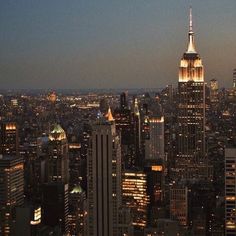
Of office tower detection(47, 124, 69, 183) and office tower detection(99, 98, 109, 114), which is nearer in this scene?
office tower detection(99, 98, 109, 114)

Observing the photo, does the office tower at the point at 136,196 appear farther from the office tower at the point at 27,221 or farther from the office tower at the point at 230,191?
the office tower at the point at 27,221

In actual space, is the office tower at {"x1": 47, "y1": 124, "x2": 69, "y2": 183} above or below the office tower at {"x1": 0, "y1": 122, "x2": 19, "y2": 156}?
below

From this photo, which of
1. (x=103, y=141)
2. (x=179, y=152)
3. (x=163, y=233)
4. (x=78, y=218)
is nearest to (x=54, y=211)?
(x=78, y=218)

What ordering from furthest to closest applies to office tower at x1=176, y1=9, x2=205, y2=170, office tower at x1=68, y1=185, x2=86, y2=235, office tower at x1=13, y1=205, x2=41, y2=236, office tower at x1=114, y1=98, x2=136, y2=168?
office tower at x1=176, y1=9, x2=205, y2=170, office tower at x1=114, y1=98, x2=136, y2=168, office tower at x1=68, y1=185, x2=86, y2=235, office tower at x1=13, y1=205, x2=41, y2=236

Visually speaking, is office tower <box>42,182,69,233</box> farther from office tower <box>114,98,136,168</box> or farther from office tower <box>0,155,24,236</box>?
office tower <box>114,98,136,168</box>

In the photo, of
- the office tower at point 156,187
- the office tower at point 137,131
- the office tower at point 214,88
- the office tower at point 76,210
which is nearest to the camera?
the office tower at point 76,210

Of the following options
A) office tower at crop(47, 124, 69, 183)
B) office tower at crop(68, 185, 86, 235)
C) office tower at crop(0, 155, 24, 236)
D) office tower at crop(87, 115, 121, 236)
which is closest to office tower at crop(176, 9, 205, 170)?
office tower at crop(87, 115, 121, 236)

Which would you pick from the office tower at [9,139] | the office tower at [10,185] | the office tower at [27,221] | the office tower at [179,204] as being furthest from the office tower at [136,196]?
the office tower at [9,139]

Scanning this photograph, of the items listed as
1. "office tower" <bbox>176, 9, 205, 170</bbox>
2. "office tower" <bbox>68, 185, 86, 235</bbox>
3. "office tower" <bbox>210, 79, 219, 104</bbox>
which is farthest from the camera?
"office tower" <bbox>176, 9, 205, 170</bbox>
